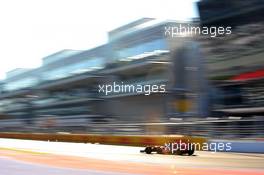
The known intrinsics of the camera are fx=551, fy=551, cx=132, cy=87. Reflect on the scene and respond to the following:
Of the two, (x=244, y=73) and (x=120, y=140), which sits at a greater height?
(x=244, y=73)

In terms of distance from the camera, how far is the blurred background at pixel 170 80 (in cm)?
2902

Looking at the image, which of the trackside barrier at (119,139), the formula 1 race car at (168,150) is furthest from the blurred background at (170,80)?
the formula 1 race car at (168,150)

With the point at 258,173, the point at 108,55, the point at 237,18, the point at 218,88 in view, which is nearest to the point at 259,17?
the point at 237,18

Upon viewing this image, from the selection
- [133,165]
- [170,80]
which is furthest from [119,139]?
[133,165]

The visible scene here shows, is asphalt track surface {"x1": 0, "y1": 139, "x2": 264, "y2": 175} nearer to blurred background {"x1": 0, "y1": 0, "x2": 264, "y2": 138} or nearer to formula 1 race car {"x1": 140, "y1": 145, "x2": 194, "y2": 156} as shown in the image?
formula 1 race car {"x1": 140, "y1": 145, "x2": 194, "y2": 156}

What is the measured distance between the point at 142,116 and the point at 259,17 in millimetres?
14678

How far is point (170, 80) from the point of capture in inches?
1462

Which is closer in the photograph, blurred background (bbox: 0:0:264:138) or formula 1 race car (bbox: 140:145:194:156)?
formula 1 race car (bbox: 140:145:194:156)

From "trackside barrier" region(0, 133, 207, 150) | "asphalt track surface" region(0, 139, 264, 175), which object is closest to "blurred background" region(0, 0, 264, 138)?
"trackside barrier" region(0, 133, 207, 150)

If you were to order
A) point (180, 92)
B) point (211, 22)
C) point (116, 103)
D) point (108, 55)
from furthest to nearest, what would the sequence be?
point (108, 55) → point (116, 103) → point (180, 92) → point (211, 22)

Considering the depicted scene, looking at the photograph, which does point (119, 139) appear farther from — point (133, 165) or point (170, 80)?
point (133, 165)

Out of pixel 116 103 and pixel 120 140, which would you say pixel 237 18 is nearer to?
pixel 120 140

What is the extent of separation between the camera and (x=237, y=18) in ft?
98.2

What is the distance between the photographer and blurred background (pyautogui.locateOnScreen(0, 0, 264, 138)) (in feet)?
95.2
